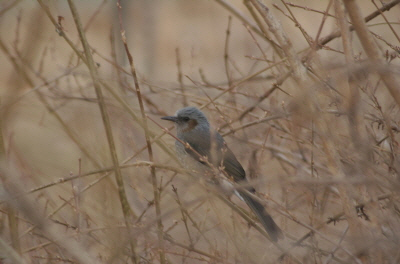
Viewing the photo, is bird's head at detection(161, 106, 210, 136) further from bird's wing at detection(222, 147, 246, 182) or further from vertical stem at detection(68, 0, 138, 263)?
vertical stem at detection(68, 0, 138, 263)

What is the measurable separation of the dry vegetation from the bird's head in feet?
0.64

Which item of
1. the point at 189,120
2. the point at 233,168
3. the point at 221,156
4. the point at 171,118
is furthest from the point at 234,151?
the point at 189,120

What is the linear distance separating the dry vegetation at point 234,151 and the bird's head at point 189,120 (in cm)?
20

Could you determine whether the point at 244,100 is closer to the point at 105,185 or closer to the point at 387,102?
the point at 387,102

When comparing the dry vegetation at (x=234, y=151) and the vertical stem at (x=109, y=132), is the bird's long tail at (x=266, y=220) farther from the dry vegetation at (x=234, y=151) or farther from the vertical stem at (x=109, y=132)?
the vertical stem at (x=109, y=132)

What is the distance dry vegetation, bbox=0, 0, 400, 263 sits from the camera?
83.6 inches

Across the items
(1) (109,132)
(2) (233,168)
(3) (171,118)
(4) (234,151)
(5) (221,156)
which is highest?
(1) (109,132)

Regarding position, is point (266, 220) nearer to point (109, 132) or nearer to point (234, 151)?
point (234, 151)

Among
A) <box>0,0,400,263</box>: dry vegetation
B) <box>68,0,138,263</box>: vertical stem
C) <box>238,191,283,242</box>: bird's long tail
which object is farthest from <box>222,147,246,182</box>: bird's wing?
<box>68,0,138,263</box>: vertical stem

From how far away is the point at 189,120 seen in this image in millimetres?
6156

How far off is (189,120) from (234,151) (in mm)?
2740

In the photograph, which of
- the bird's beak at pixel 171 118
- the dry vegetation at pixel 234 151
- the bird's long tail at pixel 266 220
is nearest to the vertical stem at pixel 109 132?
the dry vegetation at pixel 234 151

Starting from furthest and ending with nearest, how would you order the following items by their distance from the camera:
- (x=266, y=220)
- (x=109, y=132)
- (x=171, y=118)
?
(x=171, y=118) < (x=266, y=220) < (x=109, y=132)

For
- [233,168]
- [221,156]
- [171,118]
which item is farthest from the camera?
[171,118]
